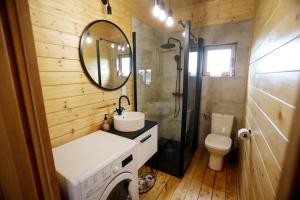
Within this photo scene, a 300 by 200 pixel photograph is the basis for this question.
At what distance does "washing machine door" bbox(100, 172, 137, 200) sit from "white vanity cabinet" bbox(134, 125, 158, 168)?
0.28 metres

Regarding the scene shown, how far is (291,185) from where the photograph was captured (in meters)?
0.41

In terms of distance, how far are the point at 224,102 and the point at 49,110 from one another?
2.50m

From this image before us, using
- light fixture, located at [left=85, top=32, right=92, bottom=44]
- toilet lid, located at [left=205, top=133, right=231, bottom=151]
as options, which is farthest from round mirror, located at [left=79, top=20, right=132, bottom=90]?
toilet lid, located at [left=205, top=133, right=231, bottom=151]

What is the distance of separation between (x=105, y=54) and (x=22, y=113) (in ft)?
4.34

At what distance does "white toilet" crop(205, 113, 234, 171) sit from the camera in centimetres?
203

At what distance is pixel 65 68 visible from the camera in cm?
130

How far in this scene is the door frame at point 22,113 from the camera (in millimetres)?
452

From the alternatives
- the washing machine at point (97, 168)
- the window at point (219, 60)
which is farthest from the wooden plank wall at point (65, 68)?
the window at point (219, 60)

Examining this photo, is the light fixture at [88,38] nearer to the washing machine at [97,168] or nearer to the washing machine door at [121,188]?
the washing machine at [97,168]

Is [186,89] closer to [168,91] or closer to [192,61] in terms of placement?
[192,61]

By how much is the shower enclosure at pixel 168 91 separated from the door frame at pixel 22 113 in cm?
161

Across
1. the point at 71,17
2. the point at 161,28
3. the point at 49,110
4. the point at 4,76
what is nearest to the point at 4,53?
the point at 4,76

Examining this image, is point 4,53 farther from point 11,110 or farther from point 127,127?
point 127,127

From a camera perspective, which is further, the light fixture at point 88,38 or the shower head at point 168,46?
the shower head at point 168,46
